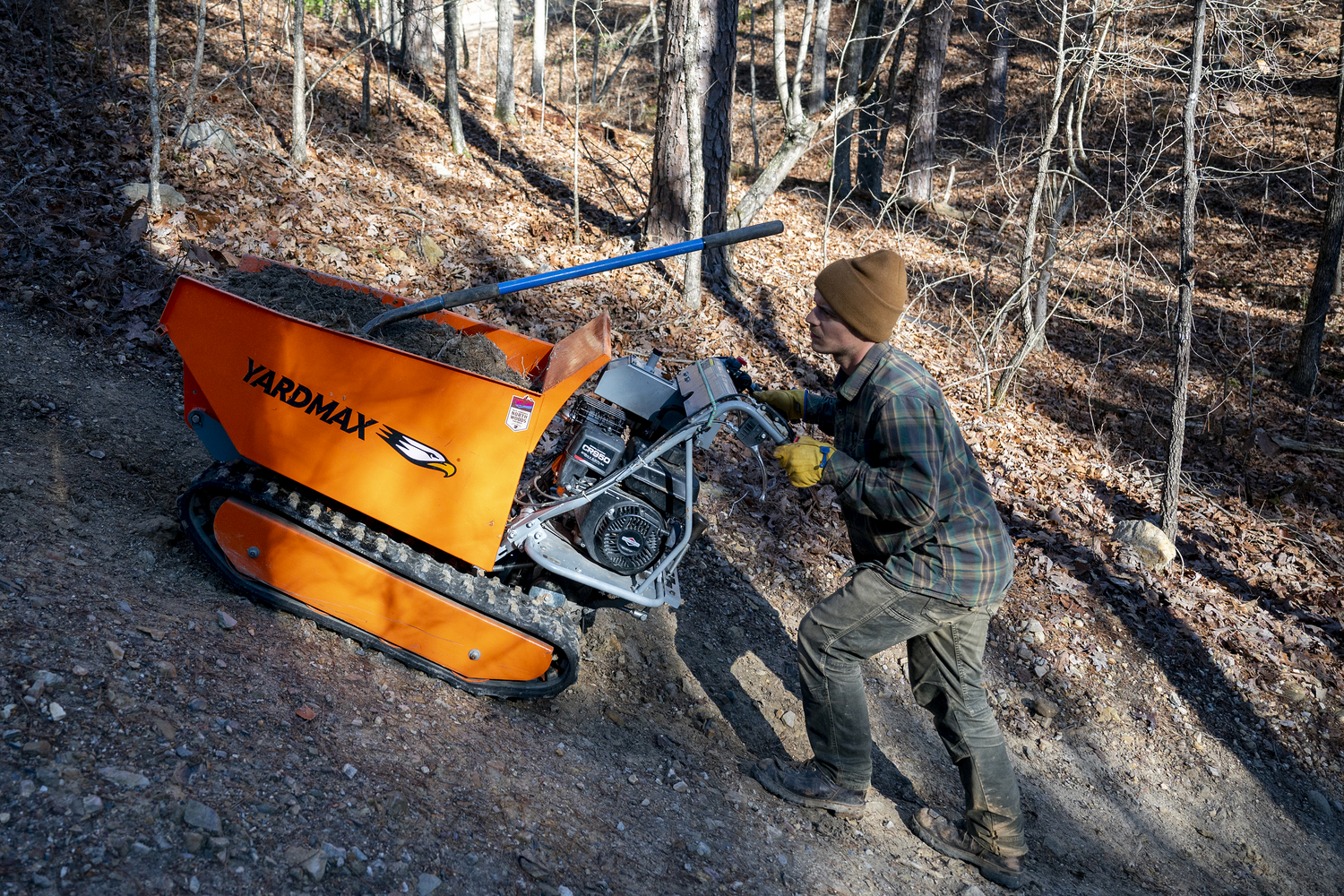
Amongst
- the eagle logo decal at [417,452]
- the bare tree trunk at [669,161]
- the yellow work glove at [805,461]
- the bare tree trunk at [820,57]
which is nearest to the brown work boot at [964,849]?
the yellow work glove at [805,461]

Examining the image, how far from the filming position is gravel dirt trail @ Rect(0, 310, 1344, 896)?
100 inches

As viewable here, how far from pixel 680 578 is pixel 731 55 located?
558 centimetres

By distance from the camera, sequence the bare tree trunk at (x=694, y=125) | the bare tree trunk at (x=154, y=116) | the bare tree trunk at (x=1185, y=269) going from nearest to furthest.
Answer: the bare tree trunk at (x=154, y=116) < the bare tree trunk at (x=1185, y=269) < the bare tree trunk at (x=694, y=125)

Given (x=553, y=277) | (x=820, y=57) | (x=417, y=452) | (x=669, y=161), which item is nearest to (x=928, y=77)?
(x=820, y=57)

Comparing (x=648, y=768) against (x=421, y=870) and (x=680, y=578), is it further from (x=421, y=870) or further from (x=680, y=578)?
(x=680, y=578)

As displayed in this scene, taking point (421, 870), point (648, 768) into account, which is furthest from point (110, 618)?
point (648, 768)

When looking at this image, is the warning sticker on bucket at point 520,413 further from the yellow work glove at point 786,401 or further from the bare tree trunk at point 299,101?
the bare tree trunk at point 299,101

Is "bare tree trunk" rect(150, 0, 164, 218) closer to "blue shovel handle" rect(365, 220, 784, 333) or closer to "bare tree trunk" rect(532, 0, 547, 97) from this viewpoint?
"blue shovel handle" rect(365, 220, 784, 333)

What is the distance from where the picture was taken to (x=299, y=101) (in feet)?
24.8

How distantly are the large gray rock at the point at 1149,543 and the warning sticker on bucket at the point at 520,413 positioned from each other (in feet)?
17.3

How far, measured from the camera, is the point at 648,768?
363cm

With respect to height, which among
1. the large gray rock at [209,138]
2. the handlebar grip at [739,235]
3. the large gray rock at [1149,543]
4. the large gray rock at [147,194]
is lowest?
the large gray rock at [1149,543]

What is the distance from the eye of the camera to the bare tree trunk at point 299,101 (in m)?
7.46

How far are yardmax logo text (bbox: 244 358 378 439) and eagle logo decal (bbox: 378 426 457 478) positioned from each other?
0.27 ft
